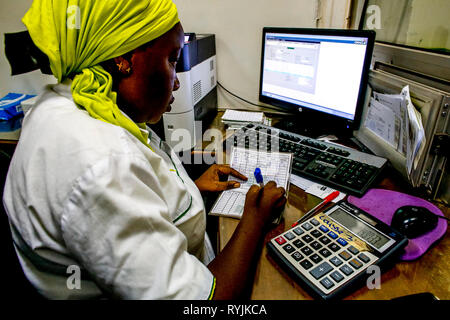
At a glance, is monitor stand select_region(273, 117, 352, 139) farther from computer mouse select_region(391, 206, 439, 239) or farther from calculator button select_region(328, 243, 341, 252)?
calculator button select_region(328, 243, 341, 252)

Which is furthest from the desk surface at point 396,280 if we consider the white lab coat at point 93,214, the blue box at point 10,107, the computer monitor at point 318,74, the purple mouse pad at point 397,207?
the blue box at point 10,107

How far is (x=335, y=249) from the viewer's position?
61 cm

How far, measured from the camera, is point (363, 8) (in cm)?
135

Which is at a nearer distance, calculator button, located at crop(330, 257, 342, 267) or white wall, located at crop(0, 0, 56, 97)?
calculator button, located at crop(330, 257, 342, 267)

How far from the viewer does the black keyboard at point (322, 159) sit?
0.85m

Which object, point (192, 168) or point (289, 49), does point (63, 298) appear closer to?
point (192, 168)

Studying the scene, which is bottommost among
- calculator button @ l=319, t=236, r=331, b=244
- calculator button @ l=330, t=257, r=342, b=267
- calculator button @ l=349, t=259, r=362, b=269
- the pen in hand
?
the pen in hand

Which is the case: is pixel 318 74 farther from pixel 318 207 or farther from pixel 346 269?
pixel 346 269

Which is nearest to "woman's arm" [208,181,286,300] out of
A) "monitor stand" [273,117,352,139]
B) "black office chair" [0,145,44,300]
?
"black office chair" [0,145,44,300]

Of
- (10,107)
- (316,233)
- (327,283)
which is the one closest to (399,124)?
(316,233)

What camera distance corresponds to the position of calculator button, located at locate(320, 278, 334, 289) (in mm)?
537

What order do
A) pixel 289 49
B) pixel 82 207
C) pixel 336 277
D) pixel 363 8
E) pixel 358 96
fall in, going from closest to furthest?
pixel 82 207, pixel 336 277, pixel 358 96, pixel 289 49, pixel 363 8

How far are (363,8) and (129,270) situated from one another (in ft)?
4.94

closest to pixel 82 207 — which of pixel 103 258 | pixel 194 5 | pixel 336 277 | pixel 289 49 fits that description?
pixel 103 258
